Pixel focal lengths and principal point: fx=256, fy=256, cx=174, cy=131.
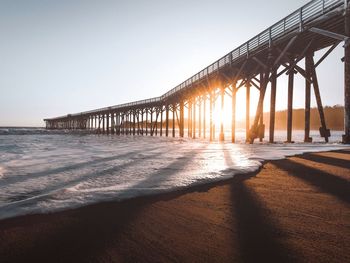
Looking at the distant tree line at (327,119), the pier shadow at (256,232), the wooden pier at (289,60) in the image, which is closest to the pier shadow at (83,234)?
the pier shadow at (256,232)

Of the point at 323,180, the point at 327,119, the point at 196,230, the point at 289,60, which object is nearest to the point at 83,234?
the point at 196,230

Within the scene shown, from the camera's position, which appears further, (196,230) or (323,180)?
(323,180)

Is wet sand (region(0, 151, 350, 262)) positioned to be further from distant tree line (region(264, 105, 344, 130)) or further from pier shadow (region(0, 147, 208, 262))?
distant tree line (region(264, 105, 344, 130))

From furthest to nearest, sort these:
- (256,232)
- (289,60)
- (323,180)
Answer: (289,60) → (323,180) → (256,232)

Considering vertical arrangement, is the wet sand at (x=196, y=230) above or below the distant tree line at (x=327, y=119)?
below

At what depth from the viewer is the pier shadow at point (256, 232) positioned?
4.97ft

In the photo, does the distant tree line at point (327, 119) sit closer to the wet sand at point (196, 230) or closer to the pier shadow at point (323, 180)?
the pier shadow at point (323, 180)

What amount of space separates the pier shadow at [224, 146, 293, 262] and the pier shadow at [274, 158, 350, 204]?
3.00 ft

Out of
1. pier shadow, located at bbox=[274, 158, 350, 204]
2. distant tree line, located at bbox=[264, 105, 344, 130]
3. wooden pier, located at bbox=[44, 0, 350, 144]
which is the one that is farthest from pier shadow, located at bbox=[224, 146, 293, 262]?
distant tree line, located at bbox=[264, 105, 344, 130]

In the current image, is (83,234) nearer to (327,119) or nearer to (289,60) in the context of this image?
(289,60)

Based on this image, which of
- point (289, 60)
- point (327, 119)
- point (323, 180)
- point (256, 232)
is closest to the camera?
point (256, 232)

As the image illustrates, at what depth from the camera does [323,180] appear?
3.54 meters

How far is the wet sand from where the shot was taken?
5.08 ft

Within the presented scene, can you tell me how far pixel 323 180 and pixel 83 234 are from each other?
10.5 feet
